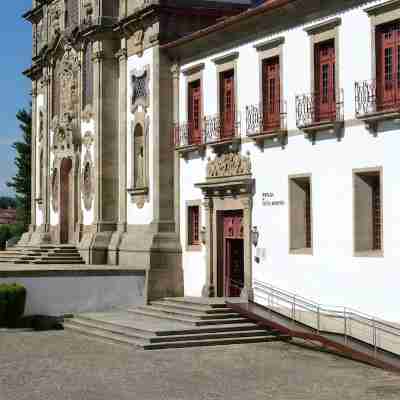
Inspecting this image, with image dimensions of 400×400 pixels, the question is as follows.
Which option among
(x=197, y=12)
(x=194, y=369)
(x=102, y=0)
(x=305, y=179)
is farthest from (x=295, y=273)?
(x=102, y=0)

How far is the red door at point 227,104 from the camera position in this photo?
92.9 ft

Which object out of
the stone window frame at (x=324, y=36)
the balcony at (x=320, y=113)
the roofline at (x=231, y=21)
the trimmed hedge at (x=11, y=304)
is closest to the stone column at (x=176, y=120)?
the roofline at (x=231, y=21)

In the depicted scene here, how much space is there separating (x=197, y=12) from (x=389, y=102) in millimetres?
11602

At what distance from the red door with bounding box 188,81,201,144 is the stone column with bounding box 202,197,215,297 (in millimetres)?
2176

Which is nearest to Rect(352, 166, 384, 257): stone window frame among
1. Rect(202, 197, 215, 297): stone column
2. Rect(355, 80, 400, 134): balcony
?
Rect(355, 80, 400, 134): balcony

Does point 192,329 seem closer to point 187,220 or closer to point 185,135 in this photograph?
point 187,220

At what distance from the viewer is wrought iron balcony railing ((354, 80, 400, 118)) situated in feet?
71.3

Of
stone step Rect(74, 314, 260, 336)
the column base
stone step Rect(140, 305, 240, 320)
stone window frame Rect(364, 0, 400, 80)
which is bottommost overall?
stone step Rect(74, 314, 260, 336)

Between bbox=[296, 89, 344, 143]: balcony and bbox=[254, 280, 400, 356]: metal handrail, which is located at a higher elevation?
bbox=[296, 89, 344, 143]: balcony

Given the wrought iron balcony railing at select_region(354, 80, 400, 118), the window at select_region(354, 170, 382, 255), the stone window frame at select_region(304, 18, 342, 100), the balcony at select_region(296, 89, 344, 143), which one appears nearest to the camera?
the wrought iron balcony railing at select_region(354, 80, 400, 118)

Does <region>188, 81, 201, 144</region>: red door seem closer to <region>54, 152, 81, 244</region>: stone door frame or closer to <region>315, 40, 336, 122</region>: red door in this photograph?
<region>315, 40, 336, 122</region>: red door

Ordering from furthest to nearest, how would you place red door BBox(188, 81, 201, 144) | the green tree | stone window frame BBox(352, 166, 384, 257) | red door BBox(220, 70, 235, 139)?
the green tree < red door BBox(188, 81, 201, 144) < red door BBox(220, 70, 235, 139) < stone window frame BBox(352, 166, 384, 257)

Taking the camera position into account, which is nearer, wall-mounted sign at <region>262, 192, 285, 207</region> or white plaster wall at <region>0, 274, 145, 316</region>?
wall-mounted sign at <region>262, 192, 285, 207</region>

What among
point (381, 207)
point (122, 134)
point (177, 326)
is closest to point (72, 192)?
point (122, 134)
